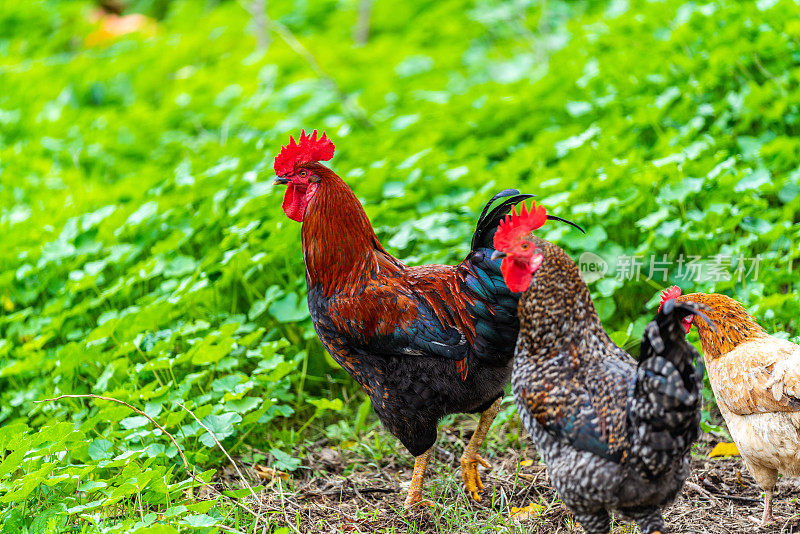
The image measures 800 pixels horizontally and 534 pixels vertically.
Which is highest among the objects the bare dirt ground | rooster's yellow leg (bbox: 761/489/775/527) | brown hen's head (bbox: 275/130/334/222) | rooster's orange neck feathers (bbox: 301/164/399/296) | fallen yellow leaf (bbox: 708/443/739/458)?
brown hen's head (bbox: 275/130/334/222)

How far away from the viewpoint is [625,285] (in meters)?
4.22

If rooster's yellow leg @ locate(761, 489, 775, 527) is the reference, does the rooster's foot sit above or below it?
below

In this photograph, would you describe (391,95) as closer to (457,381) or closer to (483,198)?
(483,198)

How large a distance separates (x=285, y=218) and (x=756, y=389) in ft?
9.78

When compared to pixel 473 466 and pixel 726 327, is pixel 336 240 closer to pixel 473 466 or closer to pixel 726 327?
pixel 473 466

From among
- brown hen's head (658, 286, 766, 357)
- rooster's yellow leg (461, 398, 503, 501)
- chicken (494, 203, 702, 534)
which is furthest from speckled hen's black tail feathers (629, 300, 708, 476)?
rooster's yellow leg (461, 398, 503, 501)

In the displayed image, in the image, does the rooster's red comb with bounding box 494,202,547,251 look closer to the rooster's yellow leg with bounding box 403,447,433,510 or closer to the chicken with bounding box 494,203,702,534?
the chicken with bounding box 494,203,702,534

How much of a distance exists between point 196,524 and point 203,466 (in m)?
0.86

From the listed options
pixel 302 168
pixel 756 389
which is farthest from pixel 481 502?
pixel 302 168

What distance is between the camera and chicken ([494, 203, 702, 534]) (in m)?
2.30

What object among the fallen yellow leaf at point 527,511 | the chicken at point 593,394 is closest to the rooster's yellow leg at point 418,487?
the fallen yellow leaf at point 527,511

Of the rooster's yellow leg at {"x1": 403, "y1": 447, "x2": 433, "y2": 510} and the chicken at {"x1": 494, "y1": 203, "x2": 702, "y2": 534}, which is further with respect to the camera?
the rooster's yellow leg at {"x1": 403, "y1": 447, "x2": 433, "y2": 510}

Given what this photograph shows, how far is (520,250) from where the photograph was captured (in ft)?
8.55

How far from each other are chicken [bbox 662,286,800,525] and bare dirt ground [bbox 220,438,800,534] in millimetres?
212
